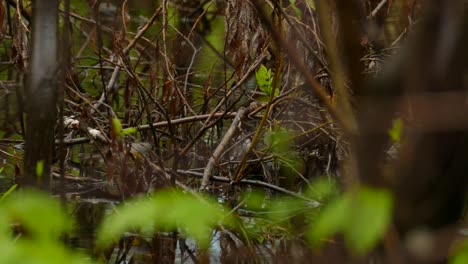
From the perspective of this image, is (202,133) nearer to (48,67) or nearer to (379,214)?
(48,67)

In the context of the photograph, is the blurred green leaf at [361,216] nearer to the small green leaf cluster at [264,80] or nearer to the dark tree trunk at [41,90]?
the dark tree trunk at [41,90]

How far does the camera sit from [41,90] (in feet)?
10.3

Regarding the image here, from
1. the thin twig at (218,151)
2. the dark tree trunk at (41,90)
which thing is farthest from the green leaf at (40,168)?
the thin twig at (218,151)

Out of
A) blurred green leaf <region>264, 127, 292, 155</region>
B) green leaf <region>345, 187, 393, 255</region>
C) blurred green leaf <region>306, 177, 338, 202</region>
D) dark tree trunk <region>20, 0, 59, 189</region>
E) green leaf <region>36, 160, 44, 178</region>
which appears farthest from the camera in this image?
blurred green leaf <region>264, 127, 292, 155</region>

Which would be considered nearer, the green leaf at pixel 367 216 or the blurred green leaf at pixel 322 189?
the green leaf at pixel 367 216

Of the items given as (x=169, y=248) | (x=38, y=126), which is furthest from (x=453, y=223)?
(x=169, y=248)

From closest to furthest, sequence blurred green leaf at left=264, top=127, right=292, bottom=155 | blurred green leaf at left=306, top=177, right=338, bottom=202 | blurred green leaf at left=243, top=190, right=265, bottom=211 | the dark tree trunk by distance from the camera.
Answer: the dark tree trunk, blurred green leaf at left=306, top=177, right=338, bottom=202, blurred green leaf at left=243, top=190, right=265, bottom=211, blurred green leaf at left=264, top=127, right=292, bottom=155

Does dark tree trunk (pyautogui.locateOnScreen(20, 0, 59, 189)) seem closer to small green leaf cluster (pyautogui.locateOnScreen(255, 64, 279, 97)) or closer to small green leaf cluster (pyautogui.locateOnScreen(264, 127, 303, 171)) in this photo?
small green leaf cluster (pyautogui.locateOnScreen(255, 64, 279, 97))

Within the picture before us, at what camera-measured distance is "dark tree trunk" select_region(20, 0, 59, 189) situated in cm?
305

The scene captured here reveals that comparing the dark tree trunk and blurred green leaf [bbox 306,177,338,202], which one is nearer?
the dark tree trunk

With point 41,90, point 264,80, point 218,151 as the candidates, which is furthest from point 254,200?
point 41,90

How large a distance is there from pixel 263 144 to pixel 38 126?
88.5 inches

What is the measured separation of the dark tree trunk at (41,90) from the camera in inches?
120

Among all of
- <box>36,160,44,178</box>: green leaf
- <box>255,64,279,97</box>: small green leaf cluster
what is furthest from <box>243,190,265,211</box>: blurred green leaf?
<box>36,160,44,178</box>: green leaf
